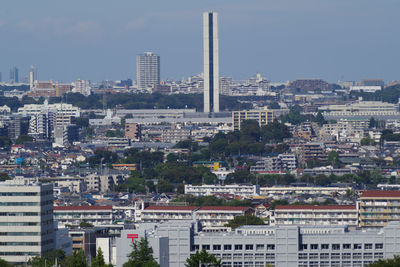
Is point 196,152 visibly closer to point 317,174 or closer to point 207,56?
point 317,174

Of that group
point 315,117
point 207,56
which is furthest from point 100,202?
point 207,56

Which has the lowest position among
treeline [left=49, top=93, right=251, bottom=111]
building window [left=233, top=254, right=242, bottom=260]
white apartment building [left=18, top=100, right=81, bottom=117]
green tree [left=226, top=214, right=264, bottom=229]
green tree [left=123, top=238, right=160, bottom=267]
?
green tree [left=226, top=214, right=264, bottom=229]

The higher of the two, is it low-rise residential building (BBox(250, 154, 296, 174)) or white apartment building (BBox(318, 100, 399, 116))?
white apartment building (BBox(318, 100, 399, 116))

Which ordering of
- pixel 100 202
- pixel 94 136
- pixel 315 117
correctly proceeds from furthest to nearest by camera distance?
pixel 315 117 < pixel 94 136 < pixel 100 202

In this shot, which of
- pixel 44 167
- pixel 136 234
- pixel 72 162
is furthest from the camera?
pixel 72 162

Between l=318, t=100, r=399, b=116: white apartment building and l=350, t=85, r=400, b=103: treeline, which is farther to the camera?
l=350, t=85, r=400, b=103: treeline

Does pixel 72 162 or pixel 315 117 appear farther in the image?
pixel 315 117

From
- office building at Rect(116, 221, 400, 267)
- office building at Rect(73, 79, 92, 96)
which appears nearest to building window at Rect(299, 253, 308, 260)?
office building at Rect(116, 221, 400, 267)

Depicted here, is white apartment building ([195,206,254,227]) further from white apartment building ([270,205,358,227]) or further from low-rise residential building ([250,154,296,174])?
low-rise residential building ([250,154,296,174])
